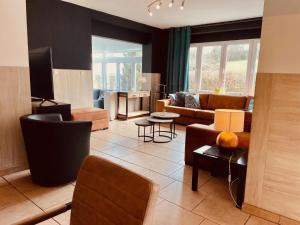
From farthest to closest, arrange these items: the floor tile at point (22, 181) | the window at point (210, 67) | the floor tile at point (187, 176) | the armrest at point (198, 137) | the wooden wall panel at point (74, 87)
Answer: the window at point (210, 67)
the wooden wall panel at point (74, 87)
the armrest at point (198, 137)
the floor tile at point (187, 176)
the floor tile at point (22, 181)

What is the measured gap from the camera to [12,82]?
254 centimetres

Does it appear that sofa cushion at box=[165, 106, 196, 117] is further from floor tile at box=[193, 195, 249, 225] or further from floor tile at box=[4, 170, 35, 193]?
floor tile at box=[4, 170, 35, 193]

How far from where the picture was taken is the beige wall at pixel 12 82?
2.44 meters

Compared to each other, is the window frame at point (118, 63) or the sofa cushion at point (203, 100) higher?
the window frame at point (118, 63)

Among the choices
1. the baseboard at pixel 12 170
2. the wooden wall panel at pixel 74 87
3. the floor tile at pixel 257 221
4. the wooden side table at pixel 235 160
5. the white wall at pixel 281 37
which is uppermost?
the white wall at pixel 281 37

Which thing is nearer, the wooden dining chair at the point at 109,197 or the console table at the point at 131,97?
the wooden dining chair at the point at 109,197

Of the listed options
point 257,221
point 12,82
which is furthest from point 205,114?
point 12,82

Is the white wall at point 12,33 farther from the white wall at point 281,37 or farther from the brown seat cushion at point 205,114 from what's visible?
the brown seat cushion at point 205,114

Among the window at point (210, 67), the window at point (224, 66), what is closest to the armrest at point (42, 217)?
the window at point (224, 66)

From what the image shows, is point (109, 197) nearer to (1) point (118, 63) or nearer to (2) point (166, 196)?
(2) point (166, 196)

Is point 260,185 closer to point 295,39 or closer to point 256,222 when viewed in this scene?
point 256,222

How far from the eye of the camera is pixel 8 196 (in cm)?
221

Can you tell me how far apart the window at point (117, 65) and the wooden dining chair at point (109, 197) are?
23.8 feet

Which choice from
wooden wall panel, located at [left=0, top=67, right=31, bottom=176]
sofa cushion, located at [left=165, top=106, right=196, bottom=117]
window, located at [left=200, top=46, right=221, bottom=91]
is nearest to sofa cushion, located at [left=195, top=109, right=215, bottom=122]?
sofa cushion, located at [left=165, top=106, right=196, bottom=117]
